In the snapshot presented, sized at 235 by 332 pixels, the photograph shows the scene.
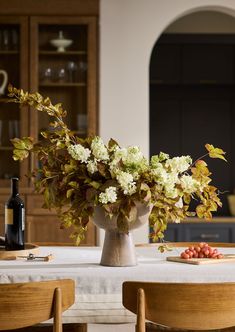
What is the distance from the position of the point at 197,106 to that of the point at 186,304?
4.90 m

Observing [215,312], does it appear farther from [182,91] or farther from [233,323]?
[182,91]

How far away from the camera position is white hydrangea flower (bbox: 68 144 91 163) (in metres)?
A: 2.66

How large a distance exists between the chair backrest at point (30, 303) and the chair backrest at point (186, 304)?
0.24 meters

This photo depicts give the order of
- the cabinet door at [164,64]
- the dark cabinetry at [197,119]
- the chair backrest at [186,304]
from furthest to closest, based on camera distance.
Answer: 1. the dark cabinetry at [197,119]
2. the cabinet door at [164,64]
3. the chair backrest at [186,304]

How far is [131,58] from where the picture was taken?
552 centimetres

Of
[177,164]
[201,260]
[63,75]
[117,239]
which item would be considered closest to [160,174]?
[177,164]

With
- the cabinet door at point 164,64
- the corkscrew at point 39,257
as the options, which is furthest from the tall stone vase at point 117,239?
the cabinet door at point 164,64

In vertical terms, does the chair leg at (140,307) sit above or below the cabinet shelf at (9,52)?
below

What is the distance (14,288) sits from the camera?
7.35 ft

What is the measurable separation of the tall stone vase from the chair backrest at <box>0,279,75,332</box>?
0.45 meters

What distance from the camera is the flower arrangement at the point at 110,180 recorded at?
2646 millimetres

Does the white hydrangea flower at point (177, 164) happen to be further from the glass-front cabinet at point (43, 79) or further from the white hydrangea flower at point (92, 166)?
the glass-front cabinet at point (43, 79)

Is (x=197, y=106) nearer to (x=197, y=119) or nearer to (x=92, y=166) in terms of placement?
(x=197, y=119)

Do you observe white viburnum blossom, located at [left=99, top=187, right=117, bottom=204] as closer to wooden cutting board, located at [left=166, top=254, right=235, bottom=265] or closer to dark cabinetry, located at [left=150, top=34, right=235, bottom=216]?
wooden cutting board, located at [left=166, top=254, right=235, bottom=265]
